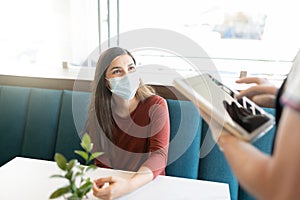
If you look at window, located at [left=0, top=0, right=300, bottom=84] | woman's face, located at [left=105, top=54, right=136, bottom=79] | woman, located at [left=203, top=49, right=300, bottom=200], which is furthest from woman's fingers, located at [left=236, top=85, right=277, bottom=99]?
window, located at [left=0, top=0, right=300, bottom=84]

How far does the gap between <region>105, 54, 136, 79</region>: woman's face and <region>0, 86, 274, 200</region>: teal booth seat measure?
1.15 feet

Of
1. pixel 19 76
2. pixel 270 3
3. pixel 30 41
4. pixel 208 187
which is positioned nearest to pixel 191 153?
pixel 208 187

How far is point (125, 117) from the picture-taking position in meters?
1.35

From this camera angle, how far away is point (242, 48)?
1822mm

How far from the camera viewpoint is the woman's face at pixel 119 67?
128 cm

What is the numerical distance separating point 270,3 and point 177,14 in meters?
0.55

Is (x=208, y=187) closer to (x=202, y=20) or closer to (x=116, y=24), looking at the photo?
(x=202, y=20)

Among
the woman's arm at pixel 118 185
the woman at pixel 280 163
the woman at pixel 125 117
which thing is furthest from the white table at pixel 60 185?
the woman at pixel 280 163

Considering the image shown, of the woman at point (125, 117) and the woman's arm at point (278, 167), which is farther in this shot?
the woman at point (125, 117)

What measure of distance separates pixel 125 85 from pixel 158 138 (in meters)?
0.27

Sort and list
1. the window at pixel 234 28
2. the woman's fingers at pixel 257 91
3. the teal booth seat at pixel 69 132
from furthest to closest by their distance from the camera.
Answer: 1. the window at pixel 234 28
2. the teal booth seat at pixel 69 132
3. the woman's fingers at pixel 257 91

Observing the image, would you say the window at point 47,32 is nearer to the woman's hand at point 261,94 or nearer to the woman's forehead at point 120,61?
the woman's forehead at point 120,61

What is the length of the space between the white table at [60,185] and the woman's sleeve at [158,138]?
0.07 metres

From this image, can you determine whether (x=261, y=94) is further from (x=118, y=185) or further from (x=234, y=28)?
(x=234, y=28)
